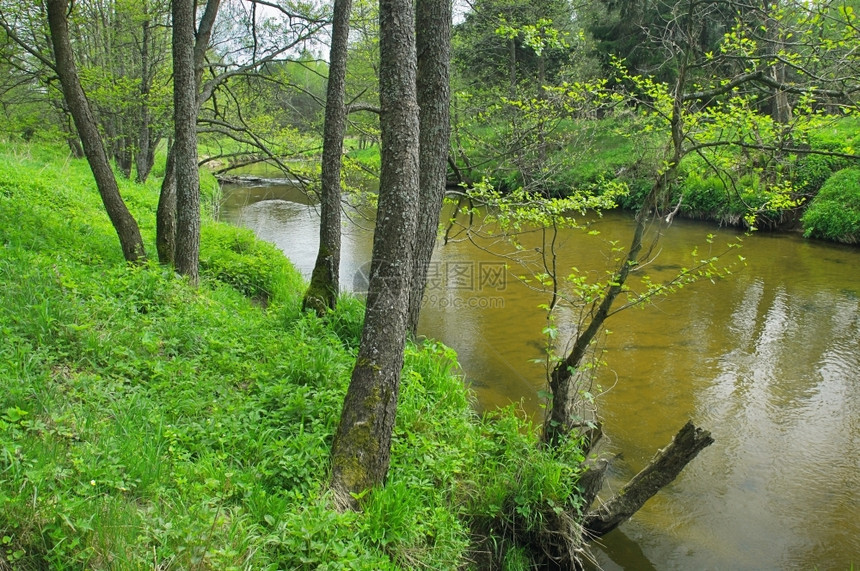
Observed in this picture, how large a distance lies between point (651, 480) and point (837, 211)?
1395 cm

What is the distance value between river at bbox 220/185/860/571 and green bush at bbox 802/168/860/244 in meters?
0.45

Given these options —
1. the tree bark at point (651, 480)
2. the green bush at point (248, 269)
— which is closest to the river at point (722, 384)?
the tree bark at point (651, 480)

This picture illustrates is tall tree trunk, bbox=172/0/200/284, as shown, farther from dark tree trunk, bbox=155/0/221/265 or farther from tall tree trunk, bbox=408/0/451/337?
tall tree trunk, bbox=408/0/451/337

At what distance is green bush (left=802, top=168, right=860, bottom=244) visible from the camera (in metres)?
13.9

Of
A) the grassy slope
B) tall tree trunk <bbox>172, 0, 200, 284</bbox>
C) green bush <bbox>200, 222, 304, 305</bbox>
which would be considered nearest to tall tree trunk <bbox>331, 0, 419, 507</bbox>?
the grassy slope

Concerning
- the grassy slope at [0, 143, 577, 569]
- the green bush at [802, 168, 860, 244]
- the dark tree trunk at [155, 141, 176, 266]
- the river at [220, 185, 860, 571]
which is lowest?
the river at [220, 185, 860, 571]

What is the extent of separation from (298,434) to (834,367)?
8403mm

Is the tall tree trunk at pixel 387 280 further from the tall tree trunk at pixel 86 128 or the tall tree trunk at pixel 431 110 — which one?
the tall tree trunk at pixel 86 128

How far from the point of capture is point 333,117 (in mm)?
6379

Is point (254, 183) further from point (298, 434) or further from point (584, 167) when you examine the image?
point (298, 434)

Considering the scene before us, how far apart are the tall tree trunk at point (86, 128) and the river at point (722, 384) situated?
449 centimetres

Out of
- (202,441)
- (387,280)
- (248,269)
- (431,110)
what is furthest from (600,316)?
(248,269)

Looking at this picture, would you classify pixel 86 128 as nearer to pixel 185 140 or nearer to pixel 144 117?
pixel 185 140

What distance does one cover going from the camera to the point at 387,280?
11.6ft
